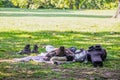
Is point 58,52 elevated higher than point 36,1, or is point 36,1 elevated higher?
point 58,52

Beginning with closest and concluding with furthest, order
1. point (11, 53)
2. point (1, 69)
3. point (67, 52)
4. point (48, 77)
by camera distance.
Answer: point (48, 77)
point (1, 69)
point (67, 52)
point (11, 53)

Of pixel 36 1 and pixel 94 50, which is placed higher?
pixel 94 50

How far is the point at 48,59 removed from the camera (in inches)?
392

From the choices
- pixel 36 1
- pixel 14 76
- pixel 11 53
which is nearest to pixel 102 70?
pixel 14 76

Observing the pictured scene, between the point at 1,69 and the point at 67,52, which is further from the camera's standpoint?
the point at 67,52

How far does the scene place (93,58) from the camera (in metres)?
9.43

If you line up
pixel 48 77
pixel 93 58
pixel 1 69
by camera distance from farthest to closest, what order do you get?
pixel 93 58
pixel 1 69
pixel 48 77

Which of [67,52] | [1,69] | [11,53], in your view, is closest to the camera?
[1,69]

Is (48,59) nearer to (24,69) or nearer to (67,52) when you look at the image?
(67,52)

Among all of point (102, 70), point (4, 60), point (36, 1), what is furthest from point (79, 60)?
point (36, 1)

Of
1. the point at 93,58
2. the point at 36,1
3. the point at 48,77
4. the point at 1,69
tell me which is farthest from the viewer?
the point at 36,1

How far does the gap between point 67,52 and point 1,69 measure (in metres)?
2.00

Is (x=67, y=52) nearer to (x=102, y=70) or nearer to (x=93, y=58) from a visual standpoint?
(x=93, y=58)

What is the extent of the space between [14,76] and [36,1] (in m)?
42.6
